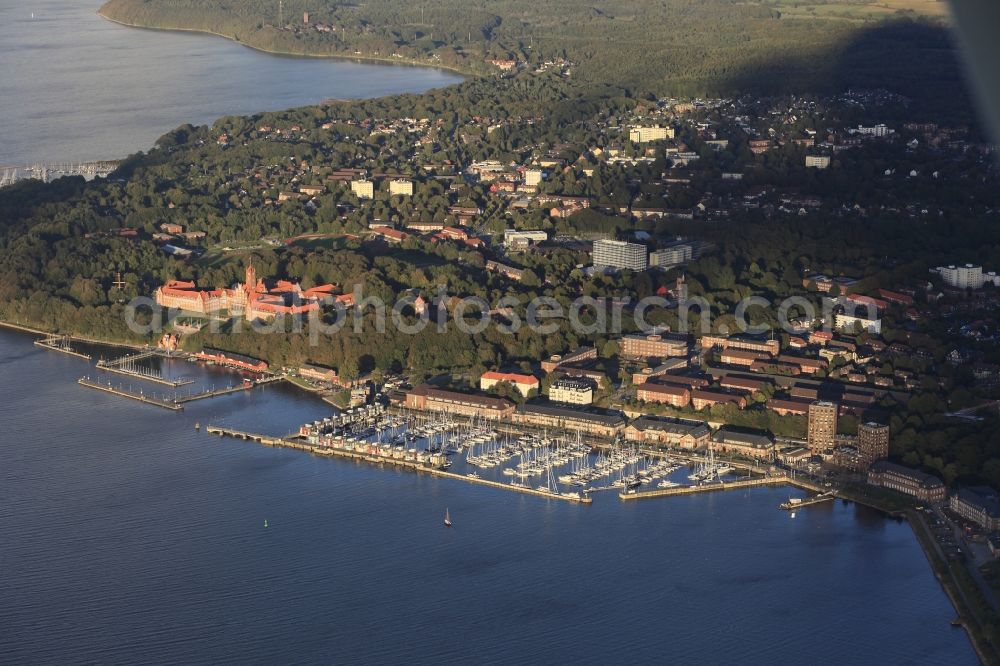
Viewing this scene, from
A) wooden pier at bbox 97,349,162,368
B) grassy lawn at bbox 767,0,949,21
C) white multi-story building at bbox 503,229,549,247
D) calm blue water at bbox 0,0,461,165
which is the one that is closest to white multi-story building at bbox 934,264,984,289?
white multi-story building at bbox 503,229,549,247

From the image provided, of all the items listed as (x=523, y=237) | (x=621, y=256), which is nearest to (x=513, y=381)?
(x=621, y=256)

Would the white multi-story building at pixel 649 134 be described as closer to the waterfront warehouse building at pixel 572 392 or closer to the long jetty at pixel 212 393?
the long jetty at pixel 212 393

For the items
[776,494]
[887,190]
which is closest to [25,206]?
[887,190]

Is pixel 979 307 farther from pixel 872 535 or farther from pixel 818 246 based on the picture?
pixel 872 535

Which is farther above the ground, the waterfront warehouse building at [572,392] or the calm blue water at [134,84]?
the calm blue water at [134,84]

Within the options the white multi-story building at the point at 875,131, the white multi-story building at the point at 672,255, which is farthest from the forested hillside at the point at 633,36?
the white multi-story building at the point at 672,255
